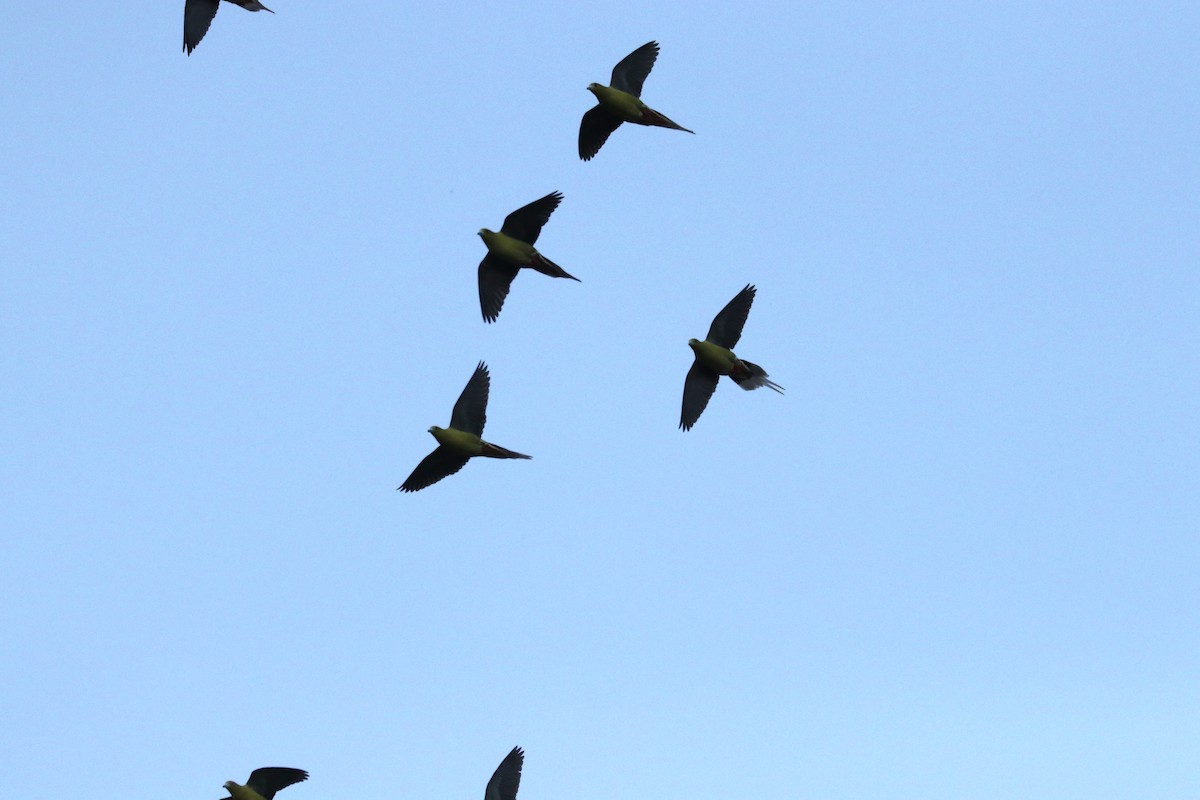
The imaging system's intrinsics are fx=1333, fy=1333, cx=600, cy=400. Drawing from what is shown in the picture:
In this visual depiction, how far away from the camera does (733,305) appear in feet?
71.6

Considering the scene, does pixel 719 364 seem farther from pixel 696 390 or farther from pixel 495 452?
pixel 495 452

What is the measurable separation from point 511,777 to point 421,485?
4893mm

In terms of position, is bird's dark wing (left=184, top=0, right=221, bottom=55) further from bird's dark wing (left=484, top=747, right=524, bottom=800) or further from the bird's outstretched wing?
bird's dark wing (left=484, top=747, right=524, bottom=800)

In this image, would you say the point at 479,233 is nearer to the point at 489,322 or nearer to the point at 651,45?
the point at 489,322

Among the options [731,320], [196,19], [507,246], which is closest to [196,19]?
[196,19]

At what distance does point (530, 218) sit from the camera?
21.4 meters

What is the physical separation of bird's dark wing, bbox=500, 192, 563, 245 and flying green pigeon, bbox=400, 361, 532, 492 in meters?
2.22

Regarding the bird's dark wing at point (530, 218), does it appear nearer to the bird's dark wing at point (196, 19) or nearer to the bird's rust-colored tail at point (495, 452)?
the bird's rust-colored tail at point (495, 452)

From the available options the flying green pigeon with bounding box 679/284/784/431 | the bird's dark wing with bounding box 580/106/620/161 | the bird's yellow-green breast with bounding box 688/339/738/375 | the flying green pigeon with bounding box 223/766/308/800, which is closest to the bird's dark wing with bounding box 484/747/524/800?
the flying green pigeon with bounding box 223/766/308/800

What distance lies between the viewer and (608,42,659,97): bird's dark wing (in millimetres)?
21547

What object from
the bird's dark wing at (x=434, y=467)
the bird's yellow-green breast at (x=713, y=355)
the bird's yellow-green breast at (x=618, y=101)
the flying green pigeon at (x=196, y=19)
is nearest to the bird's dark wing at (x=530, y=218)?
the bird's yellow-green breast at (x=618, y=101)

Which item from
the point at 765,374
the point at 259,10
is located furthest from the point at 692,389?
the point at 259,10

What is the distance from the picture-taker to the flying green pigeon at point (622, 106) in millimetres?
21516

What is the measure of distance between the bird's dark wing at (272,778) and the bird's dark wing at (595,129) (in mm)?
10803
